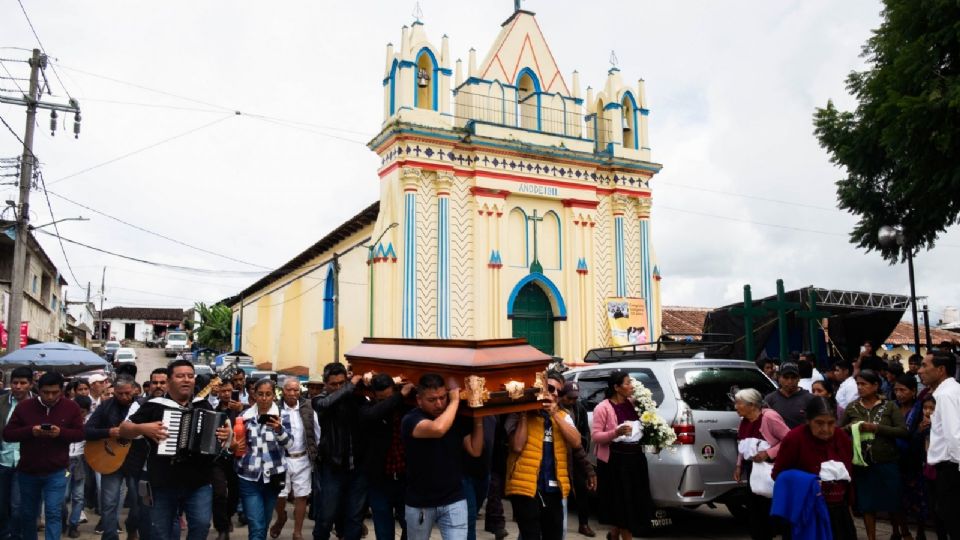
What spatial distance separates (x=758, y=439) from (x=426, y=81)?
1594 cm

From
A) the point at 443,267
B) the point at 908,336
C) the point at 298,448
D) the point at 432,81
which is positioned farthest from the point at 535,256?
the point at 908,336

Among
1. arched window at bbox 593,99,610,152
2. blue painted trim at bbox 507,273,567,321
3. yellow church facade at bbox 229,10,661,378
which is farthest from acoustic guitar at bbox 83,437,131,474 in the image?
arched window at bbox 593,99,610,152

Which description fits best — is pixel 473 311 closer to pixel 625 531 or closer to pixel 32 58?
pixel 32 58

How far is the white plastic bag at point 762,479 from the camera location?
588 centimetres

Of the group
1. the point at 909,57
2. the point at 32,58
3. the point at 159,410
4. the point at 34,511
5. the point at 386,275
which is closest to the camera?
the point at 159,410

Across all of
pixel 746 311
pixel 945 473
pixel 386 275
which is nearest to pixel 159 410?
pixel 945 473

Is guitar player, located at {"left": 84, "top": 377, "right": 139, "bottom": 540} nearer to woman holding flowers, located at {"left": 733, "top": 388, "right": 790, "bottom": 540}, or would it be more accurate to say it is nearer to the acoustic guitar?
the acoustic guitar

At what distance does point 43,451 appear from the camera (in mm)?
6047

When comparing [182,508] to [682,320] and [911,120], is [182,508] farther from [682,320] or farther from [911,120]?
[682,320]

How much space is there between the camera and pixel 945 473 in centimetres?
554

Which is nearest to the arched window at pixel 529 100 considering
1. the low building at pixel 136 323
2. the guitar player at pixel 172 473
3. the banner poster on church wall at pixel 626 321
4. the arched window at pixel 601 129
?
the arched window at pixel 601 129

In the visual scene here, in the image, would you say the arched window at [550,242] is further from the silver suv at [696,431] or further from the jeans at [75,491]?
the jeans at [75,491]

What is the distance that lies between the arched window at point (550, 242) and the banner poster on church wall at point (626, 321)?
2.05m

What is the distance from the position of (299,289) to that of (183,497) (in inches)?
1027
